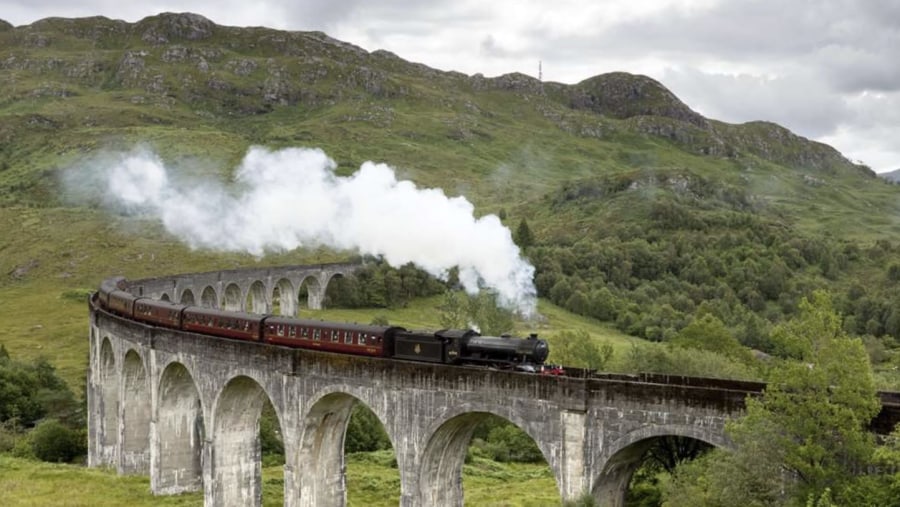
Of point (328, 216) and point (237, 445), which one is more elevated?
point (328, 216)

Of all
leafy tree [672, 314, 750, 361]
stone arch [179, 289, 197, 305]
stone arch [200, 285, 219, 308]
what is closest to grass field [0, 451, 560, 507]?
leafy tree [672, 314, 750, 361]

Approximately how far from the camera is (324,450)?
4278 cm

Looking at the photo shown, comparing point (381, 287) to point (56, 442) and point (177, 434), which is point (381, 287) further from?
point (177, 434)

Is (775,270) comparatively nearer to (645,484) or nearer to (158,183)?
(645,484)

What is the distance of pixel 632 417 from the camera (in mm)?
30750

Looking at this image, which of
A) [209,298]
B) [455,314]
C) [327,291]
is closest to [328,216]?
[327,291]

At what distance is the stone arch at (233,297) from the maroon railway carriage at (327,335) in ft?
220

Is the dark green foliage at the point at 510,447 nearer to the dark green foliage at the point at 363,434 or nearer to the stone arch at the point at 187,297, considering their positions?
the dark green foliage at the point at 363,434

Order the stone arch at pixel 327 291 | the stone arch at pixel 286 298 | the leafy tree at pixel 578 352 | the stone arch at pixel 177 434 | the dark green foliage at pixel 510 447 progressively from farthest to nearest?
the stone arch at pixel 327 291
the stone arch at pixel 286 298
the leafy tree at pixel 578 352
the dark green foliage at pixel 510 447
the stone arch at pixel 177 434

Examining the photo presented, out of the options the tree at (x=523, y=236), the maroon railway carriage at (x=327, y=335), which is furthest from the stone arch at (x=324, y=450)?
the tree at (x=523, y=236)

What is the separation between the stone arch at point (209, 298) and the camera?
105m

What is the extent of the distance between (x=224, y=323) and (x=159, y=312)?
319 inches

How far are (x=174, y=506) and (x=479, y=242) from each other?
33.4 m

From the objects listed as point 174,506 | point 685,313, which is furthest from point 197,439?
point 685,313
